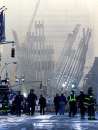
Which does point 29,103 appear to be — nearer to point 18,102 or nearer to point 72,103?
point 18,102

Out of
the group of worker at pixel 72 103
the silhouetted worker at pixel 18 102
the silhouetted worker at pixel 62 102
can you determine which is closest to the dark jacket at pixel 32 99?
the group of worker at pixel 72 103

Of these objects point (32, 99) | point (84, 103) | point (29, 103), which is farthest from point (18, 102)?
point (84, 103)

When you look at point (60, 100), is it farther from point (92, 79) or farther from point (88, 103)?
point (92, 79)

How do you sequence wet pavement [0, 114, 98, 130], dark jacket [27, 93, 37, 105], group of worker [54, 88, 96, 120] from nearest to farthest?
wet pavement [0, 114, 98, 130] < group of worker [54, 88, 96, 120] < dark jacket [27, 93, 37, 105]

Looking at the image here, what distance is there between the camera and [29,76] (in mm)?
172250

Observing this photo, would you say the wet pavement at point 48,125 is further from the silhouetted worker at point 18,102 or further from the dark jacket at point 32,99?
the silhouetted worker at point 18,102

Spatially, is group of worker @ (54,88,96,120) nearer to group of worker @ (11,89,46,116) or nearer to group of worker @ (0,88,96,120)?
group of worker @ (0,88,96,120)

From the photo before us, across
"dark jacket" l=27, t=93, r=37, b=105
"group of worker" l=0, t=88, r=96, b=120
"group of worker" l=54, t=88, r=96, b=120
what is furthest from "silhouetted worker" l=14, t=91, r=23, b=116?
"group of worker" l=54, t=88, r=96, b=120

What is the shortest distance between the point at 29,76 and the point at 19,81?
12509 mm

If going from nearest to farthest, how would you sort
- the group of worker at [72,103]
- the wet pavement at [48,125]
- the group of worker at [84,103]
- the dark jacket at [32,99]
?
the wet pavement at [48,125] < the group of worker at [84,103] < the group of worker at [72,103] < the dark jacket at [32,99]

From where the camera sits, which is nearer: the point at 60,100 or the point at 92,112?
the point at 92,112

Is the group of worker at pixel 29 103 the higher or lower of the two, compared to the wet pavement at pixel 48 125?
higher

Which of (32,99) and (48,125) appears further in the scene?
(32,99)

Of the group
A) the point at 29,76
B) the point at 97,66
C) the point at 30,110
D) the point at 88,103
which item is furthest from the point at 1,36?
the point at 97,66
